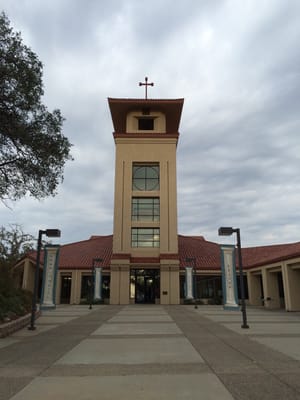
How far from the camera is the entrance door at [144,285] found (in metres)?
33.1

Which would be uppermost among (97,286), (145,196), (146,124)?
(146,124)

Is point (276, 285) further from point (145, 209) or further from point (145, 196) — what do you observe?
point (145, 196)

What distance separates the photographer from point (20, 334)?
11.6 meters

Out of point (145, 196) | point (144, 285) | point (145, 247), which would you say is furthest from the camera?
point (145, 196)

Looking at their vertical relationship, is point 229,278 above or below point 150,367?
above

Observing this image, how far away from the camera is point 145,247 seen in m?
33.7

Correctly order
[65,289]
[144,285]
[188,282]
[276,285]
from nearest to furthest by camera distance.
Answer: [276,285] < [188,282] < [144,285] < [65,289]

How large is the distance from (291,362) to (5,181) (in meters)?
13.4

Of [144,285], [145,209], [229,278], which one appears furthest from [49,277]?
[145,209]

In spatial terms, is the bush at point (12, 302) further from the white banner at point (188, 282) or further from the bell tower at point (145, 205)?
the bell tower at point (145, 205)

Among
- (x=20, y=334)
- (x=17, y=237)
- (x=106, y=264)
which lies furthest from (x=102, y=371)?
(x=17, y=237)

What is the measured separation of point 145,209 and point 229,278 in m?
20.7

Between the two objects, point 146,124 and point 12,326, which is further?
point 146,124

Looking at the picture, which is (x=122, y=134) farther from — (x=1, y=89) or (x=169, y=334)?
(x=169, y=334)
